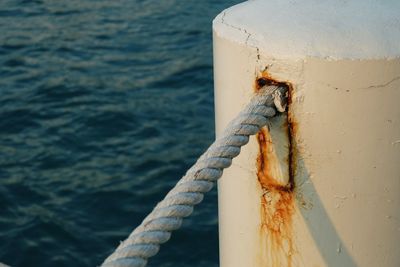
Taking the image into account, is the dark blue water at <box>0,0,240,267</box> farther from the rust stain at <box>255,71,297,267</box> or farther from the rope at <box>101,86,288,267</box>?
the rope at <box>101,86,288,267</box>

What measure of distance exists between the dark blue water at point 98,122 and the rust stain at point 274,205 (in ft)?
10.4

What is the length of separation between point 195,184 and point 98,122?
16.6 ft

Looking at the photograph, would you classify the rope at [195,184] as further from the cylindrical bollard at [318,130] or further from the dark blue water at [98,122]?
the dark blue water at [98,122]

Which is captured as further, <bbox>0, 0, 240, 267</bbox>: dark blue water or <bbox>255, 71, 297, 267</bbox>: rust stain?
<bbox>0, 0, 240, 267</bbox>: dark blue water

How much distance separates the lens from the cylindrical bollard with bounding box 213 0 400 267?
139 centimetres

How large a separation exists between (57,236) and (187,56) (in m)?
3.20

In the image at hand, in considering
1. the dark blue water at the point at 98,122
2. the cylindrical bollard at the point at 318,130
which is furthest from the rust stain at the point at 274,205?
the dark blue water at the point at 98,122

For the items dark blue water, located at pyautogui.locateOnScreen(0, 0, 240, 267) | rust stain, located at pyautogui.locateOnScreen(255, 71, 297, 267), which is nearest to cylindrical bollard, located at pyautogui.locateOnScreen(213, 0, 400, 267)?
rust stain, located at pyautogui.locateOnScreen(255, 71, 297, 267)

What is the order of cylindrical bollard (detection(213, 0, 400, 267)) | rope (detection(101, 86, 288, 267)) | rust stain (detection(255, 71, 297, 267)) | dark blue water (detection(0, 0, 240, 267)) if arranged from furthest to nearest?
1. dark blue water (detection(0, 0, 240, 267))
2. rust stain (detection(255, 71, 297, 267))
3. cylindrical bollard (detection(213, 0, 400, 267))
4. rope (detection(101, 86, 288, 267))

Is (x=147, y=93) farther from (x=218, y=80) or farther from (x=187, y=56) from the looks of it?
(x=218, y=80)

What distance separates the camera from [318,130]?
56.9 inches

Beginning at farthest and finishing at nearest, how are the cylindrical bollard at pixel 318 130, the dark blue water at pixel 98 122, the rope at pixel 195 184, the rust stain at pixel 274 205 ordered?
1. the dark blue water at pixel 98 122
2. the rust stain at pixel 274 205
3. the cylindrical bollard at pixel 318 130
4. the rope at pixel 195 184

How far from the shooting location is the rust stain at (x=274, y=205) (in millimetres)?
1504

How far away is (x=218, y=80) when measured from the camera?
160 cm
